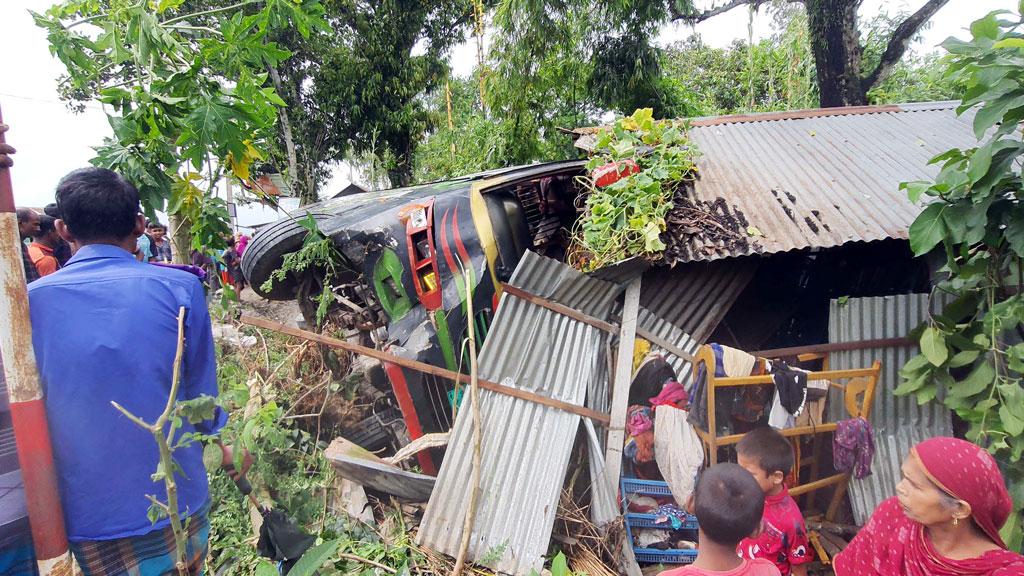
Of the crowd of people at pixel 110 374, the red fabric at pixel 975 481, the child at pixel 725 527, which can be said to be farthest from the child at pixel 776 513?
the crowd of people at pixel 110 374

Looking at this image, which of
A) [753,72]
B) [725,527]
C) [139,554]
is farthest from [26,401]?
[753,72]

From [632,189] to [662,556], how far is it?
2709mm

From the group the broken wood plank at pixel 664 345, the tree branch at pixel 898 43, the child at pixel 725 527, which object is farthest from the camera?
the tree branch at pixel 898 43

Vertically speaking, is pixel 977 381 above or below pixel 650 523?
above

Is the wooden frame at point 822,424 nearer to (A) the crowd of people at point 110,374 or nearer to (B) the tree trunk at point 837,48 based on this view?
(A) the crowd of people at point 110,374

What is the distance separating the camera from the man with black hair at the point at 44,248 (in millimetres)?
4145

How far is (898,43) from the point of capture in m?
10.1

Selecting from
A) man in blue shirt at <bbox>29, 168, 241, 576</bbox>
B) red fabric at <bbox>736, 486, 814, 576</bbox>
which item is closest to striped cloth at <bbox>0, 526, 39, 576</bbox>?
man in blue shirt at <bbox>29, 168, 241, 576</bbox>

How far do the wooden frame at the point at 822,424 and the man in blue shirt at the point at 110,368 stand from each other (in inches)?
116

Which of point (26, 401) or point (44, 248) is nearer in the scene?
point (26, 401)

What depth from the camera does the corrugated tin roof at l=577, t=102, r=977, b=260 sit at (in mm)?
4090

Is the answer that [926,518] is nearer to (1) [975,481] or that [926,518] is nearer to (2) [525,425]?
(1) [975,481]

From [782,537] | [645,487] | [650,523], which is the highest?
[782,537]

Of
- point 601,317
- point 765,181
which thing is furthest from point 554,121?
point 601,317
